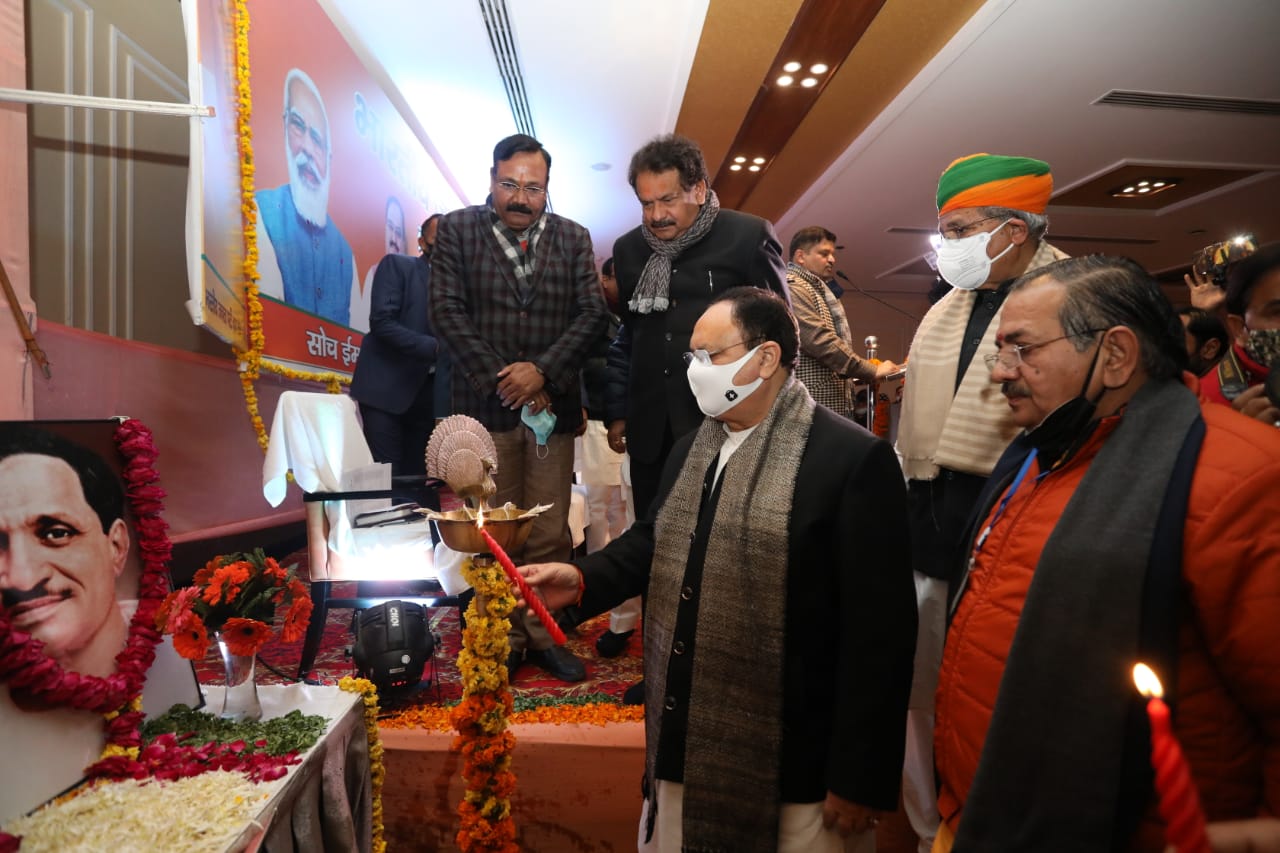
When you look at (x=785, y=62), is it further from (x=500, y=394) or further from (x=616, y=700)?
(x=616, y=700)

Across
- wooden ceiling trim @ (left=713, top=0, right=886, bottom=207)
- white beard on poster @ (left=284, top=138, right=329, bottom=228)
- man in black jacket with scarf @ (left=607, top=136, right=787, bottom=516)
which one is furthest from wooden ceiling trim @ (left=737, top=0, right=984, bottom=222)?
white beard on poster @ (left=284, top=138, right=329, bottom=228)

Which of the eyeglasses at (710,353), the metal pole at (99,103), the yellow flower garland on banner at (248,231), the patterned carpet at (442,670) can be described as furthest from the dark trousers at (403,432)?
the eyeglasses at (710,353)

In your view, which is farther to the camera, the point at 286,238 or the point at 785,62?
the point at 785,62

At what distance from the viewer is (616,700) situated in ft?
8.13

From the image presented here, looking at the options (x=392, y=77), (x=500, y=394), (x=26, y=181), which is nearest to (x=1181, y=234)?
(x=392, y=77)

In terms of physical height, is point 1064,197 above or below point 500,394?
above

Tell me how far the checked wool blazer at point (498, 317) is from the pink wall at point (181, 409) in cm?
142

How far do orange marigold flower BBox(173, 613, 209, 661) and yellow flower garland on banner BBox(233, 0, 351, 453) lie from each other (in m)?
2.29

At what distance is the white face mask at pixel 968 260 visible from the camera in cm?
184

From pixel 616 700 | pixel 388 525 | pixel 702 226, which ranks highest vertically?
pixel 702 226

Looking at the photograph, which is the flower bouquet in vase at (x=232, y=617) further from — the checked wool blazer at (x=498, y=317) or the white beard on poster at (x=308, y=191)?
the white beard on poster at (x=308, y=191)

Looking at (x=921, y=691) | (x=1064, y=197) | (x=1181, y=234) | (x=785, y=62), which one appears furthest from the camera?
(x=1181, y=234)

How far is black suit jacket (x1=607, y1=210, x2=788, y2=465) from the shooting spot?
2346 mm

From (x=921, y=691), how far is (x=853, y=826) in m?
0.71
